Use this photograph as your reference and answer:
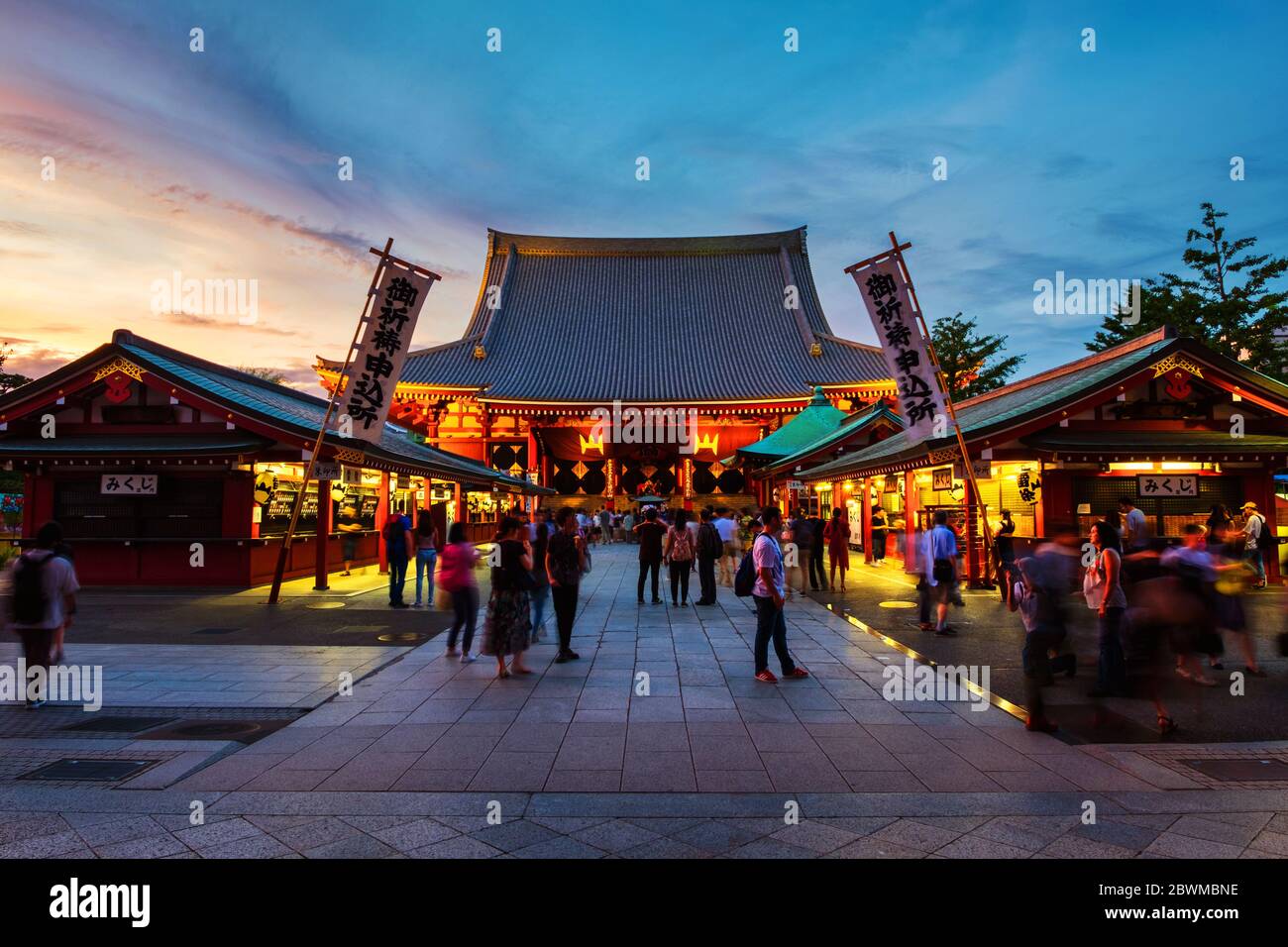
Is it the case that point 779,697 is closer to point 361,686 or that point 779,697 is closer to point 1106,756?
point 1106,756

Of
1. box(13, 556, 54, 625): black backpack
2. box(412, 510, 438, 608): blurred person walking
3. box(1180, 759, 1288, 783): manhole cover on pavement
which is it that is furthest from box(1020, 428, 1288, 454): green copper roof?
box(13, 556, 54, 625): black backpack

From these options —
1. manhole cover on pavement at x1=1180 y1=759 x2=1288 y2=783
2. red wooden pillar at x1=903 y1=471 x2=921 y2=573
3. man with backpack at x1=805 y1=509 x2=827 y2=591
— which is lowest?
manhole cover on pavement at x1=1180 y1=759 x2=1288 y2=783

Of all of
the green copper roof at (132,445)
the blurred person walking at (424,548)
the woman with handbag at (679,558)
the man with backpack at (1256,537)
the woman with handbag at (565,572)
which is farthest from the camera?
the green copper roof at (132,445)

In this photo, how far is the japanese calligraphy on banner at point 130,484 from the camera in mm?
15661

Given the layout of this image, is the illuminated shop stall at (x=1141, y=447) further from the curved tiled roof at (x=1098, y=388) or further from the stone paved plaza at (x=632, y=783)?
the stone paved plaza at (x=632, y=783)

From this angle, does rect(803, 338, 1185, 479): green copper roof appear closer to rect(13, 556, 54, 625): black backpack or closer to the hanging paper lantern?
rect(13, 556, 54, 625): black backpack

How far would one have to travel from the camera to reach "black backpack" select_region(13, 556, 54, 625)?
22.5 ft

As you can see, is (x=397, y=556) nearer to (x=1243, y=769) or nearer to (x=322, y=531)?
(x=322, y=531)

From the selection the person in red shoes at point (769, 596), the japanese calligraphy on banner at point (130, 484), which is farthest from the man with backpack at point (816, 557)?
the japanese calligraphy on banner at point (130, 484)

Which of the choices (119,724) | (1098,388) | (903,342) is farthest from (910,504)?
(119,724)

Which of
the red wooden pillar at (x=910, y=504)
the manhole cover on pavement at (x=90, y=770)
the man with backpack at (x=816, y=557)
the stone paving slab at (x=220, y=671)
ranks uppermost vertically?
the red wooden pillar at (x=910, y=504)

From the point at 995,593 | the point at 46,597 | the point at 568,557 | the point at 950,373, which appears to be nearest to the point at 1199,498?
the point at 995,593

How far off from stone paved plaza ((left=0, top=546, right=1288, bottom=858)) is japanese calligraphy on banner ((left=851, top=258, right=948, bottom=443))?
26.7ft

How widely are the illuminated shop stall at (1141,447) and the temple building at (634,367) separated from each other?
47.1 feet
